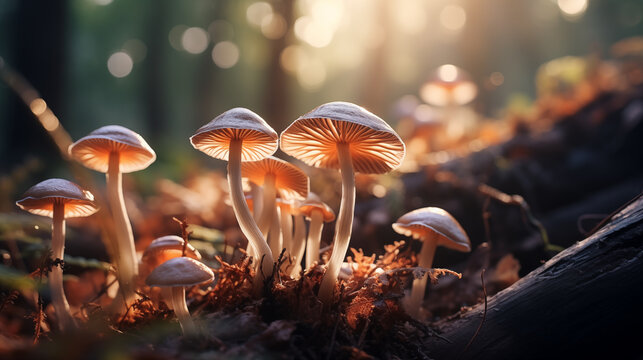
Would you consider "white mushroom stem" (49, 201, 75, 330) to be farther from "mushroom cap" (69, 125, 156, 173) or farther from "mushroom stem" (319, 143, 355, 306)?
"mushroom stem" (319, 143, 355, 306)

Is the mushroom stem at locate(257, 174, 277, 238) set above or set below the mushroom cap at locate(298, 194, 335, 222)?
below

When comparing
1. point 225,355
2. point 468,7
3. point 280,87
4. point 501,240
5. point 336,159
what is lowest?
point 225,355

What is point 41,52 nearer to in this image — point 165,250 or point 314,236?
point 165,250

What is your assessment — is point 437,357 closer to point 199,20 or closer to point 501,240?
point 501,240

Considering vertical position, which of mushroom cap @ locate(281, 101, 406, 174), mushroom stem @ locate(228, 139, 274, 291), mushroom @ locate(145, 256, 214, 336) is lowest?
mushroom @ locate(145, 256, 214, 336)

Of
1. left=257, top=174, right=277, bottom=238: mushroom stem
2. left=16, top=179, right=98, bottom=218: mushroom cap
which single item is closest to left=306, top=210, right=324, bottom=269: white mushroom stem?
left=257, top=174, right=277, bottom=238: mushroom stem

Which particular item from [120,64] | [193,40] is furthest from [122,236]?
[120,64]

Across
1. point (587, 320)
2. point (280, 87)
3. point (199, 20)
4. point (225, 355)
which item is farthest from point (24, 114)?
point (199, 20)
